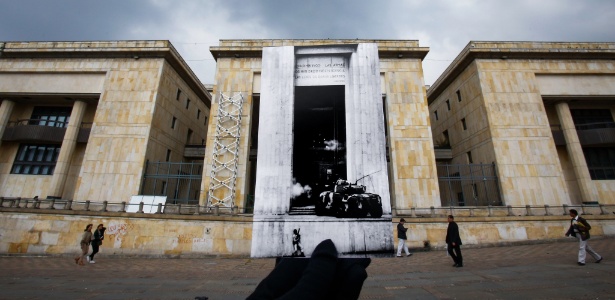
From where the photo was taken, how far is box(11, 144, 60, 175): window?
23422mm

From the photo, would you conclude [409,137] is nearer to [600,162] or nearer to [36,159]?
[600,162]

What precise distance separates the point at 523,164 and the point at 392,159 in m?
9.87

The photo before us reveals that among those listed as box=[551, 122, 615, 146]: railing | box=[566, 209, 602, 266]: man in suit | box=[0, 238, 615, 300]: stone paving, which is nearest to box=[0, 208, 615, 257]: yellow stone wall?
box=[0, 238, 615, 300]: stone paving

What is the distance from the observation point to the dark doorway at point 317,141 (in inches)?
130

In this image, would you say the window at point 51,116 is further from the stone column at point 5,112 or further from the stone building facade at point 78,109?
the stone column at point 5,112

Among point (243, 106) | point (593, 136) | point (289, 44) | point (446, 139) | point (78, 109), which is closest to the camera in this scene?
point (243, 106)

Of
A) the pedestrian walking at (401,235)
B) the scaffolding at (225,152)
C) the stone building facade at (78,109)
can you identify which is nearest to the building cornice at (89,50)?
the stone building facade at (78,109)

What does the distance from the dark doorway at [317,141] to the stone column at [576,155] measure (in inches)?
1110

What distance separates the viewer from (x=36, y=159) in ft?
78.1

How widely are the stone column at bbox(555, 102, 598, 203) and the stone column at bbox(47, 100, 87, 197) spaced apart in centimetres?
4149

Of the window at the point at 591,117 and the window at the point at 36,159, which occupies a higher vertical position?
the window at the point at 591,117

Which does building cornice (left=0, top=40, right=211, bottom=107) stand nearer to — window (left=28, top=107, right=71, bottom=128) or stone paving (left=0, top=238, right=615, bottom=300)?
window (left=28, top=107, right=71, bottom=128)

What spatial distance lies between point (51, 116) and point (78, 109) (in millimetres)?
4089

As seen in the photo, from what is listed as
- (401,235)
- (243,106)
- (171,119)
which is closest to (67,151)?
(171,119)
